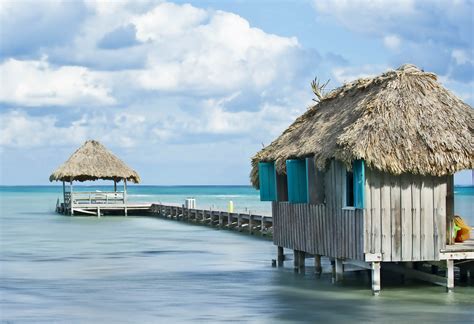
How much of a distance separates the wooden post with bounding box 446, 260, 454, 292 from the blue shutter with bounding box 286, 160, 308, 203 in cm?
327

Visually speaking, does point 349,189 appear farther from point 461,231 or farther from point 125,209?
point 125,209

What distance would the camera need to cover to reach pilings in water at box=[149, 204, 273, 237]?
3477 cm

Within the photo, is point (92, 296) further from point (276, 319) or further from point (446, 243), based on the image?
point (446, 243)

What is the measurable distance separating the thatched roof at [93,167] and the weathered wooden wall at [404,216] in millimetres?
37144

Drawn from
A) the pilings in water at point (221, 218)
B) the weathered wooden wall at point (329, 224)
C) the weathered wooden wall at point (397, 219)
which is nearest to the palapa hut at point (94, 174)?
the pilings in water at point (221, 218)

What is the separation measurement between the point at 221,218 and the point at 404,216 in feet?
82.6

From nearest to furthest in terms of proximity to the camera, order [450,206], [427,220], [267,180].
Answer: [427,220]
[450,206]
[267,180]

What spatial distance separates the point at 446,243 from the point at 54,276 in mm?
9577

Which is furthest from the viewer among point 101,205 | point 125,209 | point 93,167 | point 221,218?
point 125,209

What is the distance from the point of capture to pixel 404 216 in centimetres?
1630

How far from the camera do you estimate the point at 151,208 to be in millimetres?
54281

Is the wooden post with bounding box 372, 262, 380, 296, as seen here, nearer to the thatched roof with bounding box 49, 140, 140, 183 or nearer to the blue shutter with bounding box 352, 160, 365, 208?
the blue shutter with bounding box 352, 160, 365, 208

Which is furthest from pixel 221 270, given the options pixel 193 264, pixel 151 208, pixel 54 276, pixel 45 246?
pixel 151 208

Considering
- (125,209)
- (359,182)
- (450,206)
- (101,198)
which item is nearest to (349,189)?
(359,182)
